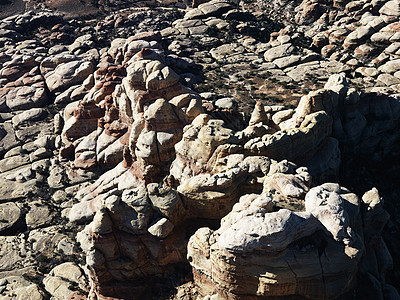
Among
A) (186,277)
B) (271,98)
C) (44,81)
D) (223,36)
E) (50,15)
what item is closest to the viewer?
(186,277)

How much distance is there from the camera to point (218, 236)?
3123cm

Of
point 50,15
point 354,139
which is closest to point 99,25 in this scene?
point 50,15

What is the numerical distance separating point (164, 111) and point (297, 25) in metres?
68.2

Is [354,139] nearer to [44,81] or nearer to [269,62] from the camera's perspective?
[269,62]

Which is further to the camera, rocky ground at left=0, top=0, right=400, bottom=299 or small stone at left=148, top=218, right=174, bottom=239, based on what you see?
Answer: small stone at left=148, top=218, right=174, bottom=239

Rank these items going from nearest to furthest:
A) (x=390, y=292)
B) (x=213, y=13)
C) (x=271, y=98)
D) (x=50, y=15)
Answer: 1. (x=390, y=292)
2. (x=271, y=98)
3. (x=213, y=13)
4. (x=50, y=15)

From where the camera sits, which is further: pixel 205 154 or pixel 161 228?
pixel 205 154

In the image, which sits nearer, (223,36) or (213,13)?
(223,36)

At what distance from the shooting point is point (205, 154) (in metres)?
45.9

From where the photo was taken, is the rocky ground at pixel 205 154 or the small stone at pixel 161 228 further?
the small stone at pixel 161 228

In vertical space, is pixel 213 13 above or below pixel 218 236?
below

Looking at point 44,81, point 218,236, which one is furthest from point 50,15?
point 218,236

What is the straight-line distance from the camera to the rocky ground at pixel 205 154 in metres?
31.1

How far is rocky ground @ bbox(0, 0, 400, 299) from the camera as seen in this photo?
31.1 m
